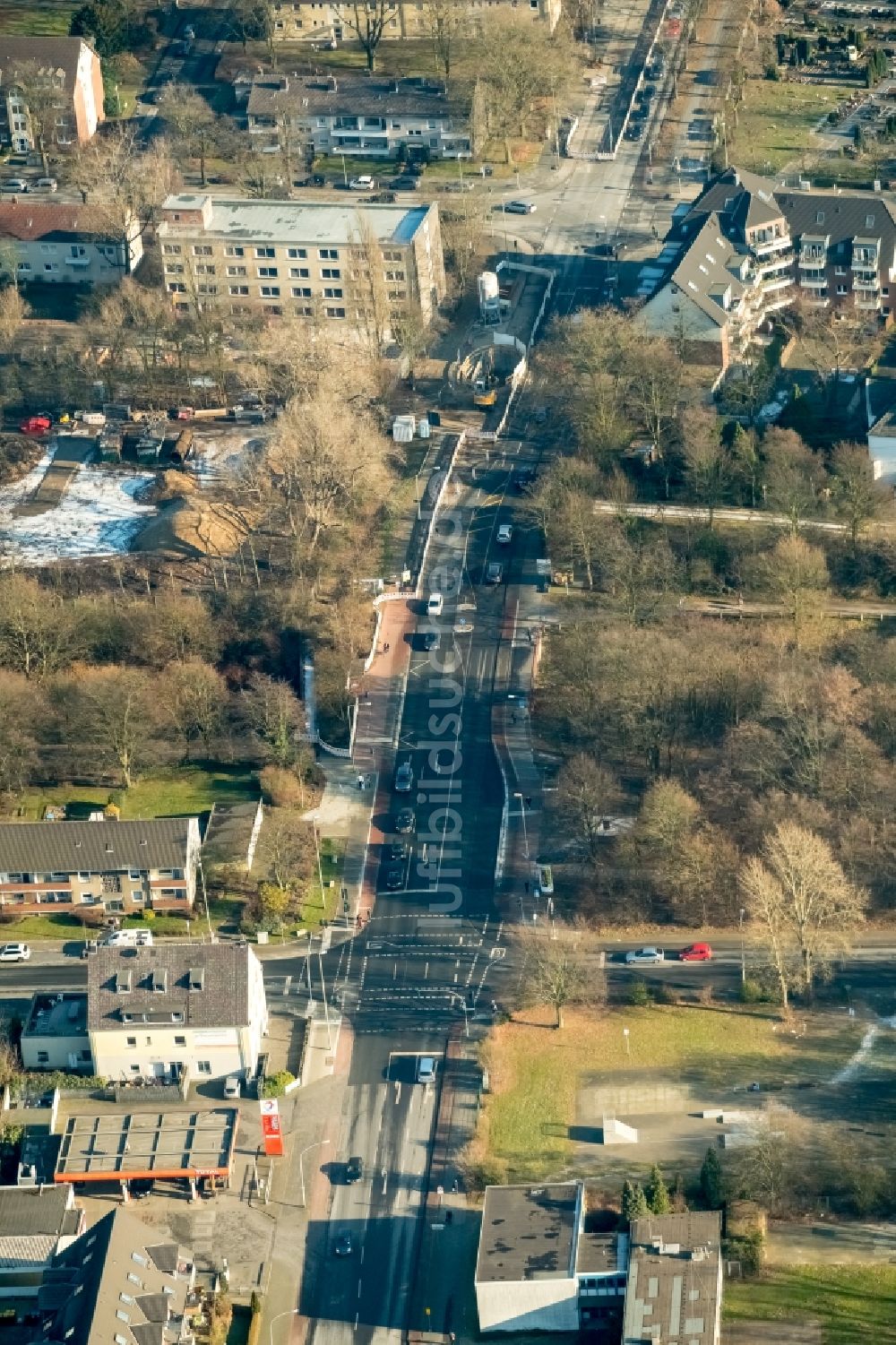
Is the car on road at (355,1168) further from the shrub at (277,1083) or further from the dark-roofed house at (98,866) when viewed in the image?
the dark-roofed house at (98,866)

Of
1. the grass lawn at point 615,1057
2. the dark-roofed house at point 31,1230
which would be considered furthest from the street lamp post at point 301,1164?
the dark-roofed house at point 31,1230

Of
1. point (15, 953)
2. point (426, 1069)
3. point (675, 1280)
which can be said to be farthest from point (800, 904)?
point (15, 953)

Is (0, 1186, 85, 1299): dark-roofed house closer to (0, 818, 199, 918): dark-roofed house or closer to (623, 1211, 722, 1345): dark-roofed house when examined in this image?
(0, 818, 199, 918): dark-roofed house

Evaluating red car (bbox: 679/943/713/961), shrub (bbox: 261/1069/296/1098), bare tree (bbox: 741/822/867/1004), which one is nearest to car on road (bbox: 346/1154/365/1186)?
shrub (bbox: 261/1069/296/1098)

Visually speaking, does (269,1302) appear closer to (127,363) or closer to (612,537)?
(612,537)

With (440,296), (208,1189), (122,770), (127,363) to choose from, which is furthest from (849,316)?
(208,1189)

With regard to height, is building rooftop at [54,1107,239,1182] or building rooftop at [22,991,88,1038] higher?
building rooftop at [22,991,88,1038]
